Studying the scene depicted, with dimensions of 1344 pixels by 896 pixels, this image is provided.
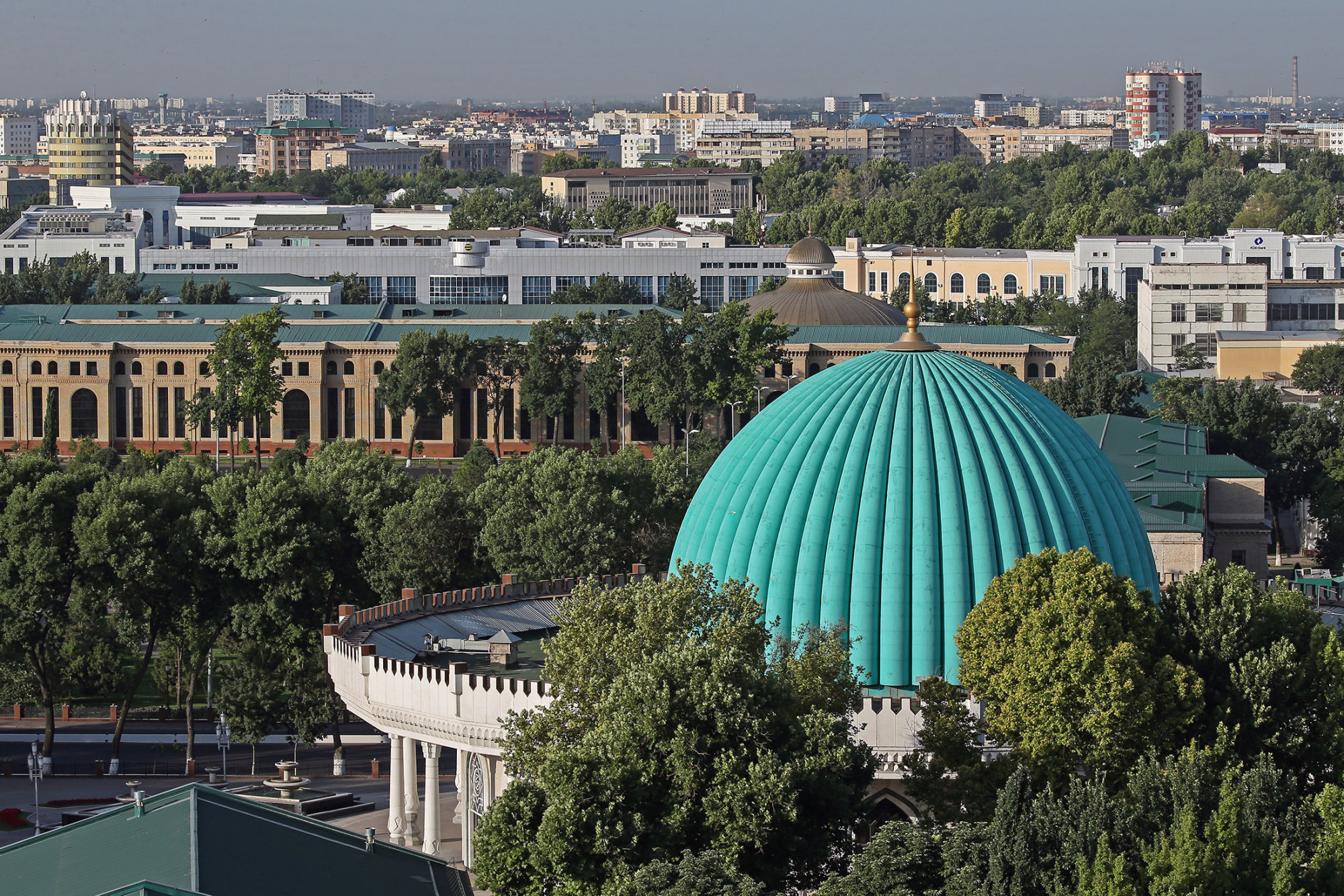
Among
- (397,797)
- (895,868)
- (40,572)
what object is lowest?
(397,797)

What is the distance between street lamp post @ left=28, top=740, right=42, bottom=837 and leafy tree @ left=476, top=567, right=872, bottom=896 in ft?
59.2

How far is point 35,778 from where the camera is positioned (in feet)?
180

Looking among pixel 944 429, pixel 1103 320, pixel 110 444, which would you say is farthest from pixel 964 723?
pixel 1103 320

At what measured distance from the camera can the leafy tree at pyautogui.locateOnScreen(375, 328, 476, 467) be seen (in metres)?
106

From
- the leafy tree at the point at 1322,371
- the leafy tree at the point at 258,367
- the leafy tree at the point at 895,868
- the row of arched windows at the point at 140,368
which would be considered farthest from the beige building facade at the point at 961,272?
the leafy tree at the point at 895,868

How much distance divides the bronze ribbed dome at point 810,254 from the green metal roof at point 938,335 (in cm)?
1154

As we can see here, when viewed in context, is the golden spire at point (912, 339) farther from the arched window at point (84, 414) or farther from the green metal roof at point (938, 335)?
the arched window at point (84, 414)

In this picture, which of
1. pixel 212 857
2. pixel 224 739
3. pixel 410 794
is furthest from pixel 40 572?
pixel 212 857

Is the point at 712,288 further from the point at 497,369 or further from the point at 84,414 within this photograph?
the point at 84,414

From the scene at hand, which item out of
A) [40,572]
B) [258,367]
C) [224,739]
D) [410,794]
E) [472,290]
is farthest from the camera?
[472,290]

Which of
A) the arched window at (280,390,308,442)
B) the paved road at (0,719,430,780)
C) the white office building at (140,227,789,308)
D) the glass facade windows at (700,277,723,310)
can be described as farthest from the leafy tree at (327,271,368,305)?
the paved road at (0,719,430,780)

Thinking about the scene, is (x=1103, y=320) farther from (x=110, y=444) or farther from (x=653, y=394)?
(x=110, y=444)

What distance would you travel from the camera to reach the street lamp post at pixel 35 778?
170 ft

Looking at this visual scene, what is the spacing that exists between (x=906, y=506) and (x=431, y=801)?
36.3 feet
